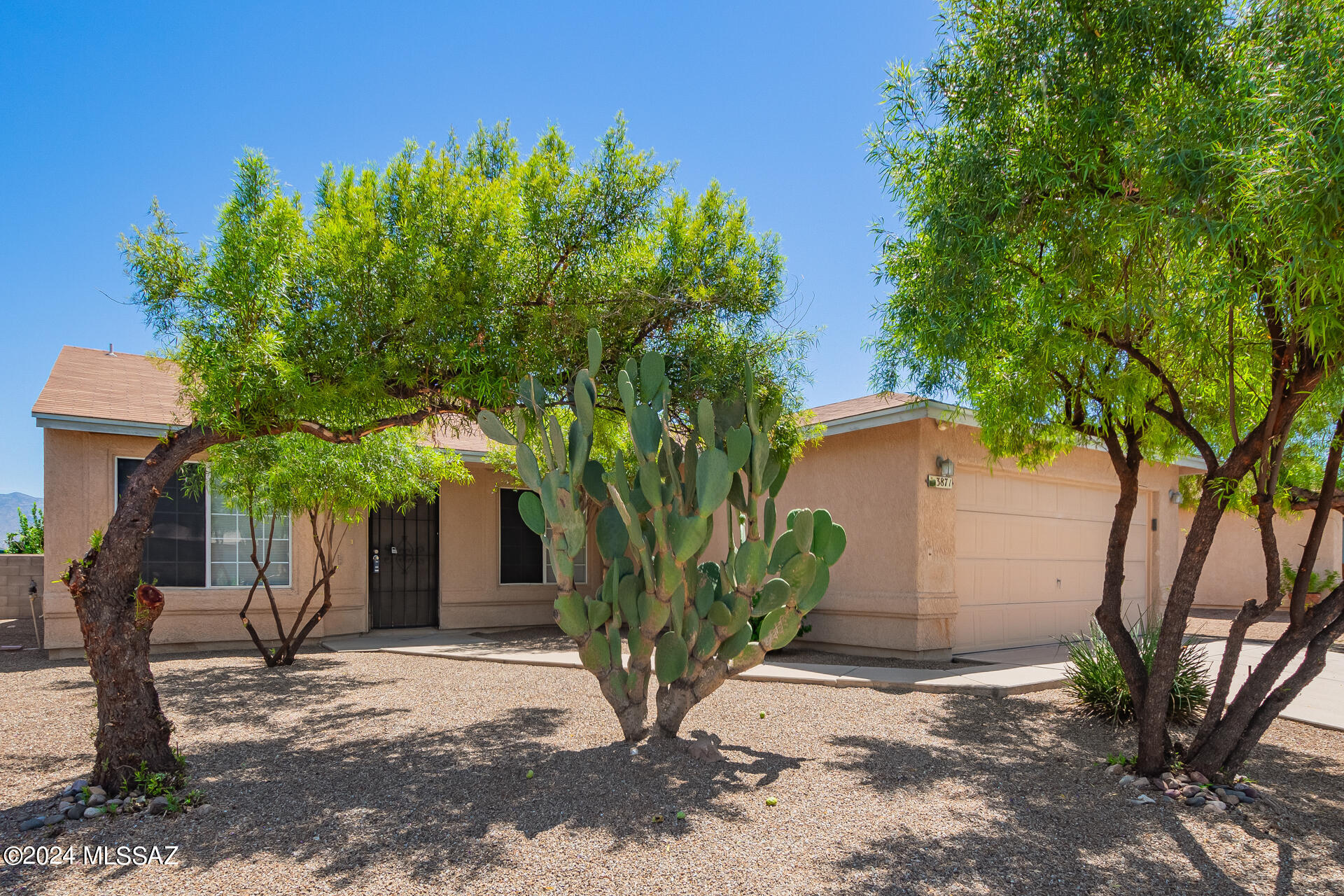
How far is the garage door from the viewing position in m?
10.4

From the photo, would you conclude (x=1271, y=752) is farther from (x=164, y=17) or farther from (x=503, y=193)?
(x=164, y=17)

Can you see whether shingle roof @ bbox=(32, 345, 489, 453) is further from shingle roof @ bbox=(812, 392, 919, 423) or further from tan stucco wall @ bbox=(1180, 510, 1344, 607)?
tan stucco wall @ bbox=(1180, 510, 1344, 607)

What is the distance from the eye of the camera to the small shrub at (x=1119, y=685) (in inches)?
249

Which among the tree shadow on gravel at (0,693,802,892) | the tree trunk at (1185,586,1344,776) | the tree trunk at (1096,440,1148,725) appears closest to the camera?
the tree shadow on gravel at (0,693,802,892)

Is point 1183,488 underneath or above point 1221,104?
underneath

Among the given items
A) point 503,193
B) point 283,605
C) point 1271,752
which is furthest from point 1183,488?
point 283,605

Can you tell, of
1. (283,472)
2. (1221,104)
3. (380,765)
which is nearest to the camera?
(1221,104)

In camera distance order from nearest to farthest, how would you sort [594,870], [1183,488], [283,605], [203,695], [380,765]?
[594,870] → [380,765] → [203,695] → [1183,488] → [283,605]

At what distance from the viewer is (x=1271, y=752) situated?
5.70 m

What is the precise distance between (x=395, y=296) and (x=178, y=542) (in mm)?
7056

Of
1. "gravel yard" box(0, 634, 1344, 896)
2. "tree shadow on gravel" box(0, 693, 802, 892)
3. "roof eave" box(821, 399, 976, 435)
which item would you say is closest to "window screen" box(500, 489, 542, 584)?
"roof eave" box(821, 399, 976, 435)

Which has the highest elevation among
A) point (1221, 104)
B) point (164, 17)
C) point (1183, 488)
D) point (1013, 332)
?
point (164, 17)

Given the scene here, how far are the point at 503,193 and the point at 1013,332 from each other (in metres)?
3.63

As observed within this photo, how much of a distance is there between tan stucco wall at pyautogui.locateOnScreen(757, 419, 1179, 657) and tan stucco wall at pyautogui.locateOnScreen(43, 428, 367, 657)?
7.26 meters
